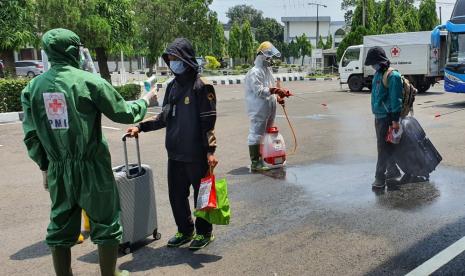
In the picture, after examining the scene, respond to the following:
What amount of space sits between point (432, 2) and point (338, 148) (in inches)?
1539

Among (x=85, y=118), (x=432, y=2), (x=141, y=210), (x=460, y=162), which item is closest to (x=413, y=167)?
(x=460, y=162)

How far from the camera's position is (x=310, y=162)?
24.5ft

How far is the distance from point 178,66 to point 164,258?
1.58 m

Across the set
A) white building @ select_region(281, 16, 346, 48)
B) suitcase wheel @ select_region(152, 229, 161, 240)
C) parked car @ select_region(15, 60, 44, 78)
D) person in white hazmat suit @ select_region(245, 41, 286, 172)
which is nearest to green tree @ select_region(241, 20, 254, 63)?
parked car @ select_region(15, 60, 44, 78)

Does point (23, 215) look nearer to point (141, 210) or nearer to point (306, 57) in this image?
point (141, 210)

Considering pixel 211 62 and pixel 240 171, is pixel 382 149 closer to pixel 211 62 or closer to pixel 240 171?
pixel 240 171

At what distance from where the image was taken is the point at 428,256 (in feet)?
12.5

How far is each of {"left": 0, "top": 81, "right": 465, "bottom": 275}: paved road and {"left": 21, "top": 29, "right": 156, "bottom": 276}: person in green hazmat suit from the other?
0.73 m

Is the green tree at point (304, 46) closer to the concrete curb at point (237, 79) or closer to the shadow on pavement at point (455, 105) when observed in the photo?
the concrete curb at point (237, 79)

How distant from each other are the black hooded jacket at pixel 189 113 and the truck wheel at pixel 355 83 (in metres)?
19.5

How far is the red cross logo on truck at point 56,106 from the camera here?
2.96 meters

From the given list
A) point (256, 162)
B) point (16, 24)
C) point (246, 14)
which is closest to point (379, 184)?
point (256, 162)

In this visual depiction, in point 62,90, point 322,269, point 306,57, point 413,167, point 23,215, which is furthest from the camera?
point 306,57

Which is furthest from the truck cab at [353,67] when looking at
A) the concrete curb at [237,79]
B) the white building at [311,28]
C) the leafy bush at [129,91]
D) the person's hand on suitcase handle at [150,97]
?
Result: the white building at [311,28]
